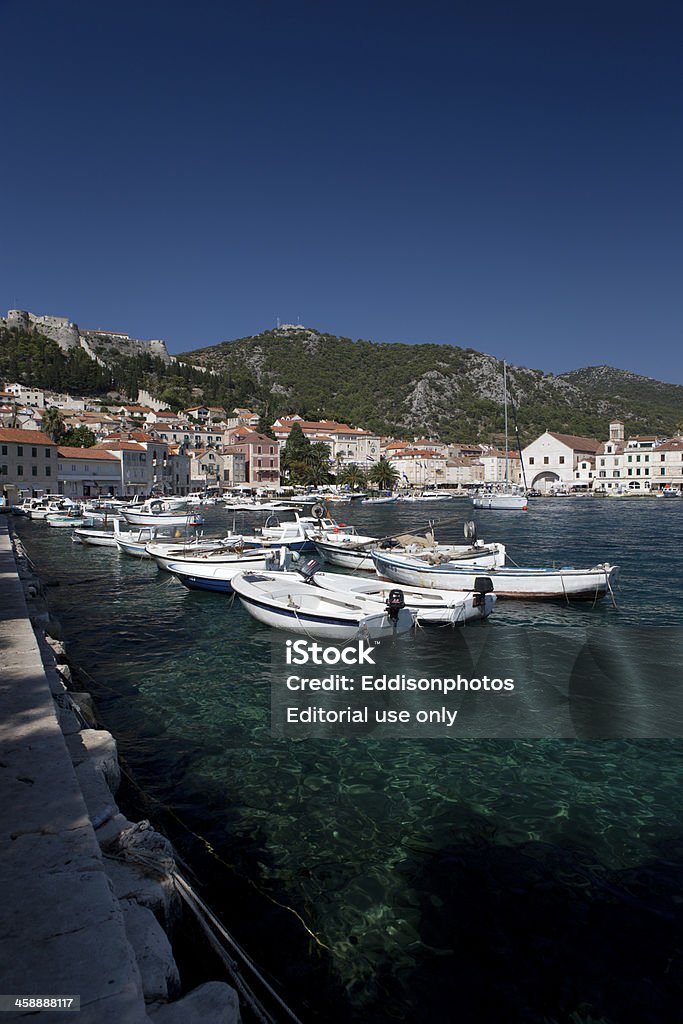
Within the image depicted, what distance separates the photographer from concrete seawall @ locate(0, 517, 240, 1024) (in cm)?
246

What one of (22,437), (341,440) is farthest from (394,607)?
(341,440)

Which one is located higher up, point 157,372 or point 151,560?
point 157,372

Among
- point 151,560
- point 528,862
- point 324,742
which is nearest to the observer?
point 528,862

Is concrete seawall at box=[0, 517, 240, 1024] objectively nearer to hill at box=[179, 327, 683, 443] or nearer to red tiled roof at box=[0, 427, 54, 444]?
red tiled roof at box=[0, 427, 54, 444]

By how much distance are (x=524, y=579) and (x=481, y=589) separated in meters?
4.37

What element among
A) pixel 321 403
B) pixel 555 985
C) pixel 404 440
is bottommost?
pixel 555 985

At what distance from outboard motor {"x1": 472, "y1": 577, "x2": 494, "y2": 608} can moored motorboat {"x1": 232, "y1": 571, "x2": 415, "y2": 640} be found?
6.52ft

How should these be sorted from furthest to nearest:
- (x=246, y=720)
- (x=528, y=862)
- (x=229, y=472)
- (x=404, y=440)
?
(x=404, y=440) < (x=229, y=472) < (x=246, y=720) < (x=528, y=862)

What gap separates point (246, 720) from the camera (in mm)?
8742

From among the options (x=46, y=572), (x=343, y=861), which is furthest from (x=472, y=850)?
(x=46, y=572)

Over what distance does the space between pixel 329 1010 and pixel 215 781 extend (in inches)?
130

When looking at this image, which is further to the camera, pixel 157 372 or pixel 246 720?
pixel 157 372

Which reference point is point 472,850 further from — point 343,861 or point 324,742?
point 324,742
